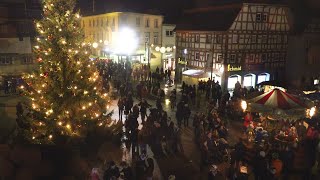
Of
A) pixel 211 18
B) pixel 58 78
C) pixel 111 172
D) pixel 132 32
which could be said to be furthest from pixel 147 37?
pixel 111 172

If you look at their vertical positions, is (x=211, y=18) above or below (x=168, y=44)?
above

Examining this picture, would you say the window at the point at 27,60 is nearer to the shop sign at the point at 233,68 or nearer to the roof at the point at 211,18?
the roof at the point at 211,18

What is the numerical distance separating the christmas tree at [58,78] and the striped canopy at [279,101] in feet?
27.5

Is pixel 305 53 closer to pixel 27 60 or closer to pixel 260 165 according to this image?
pixel 260 165

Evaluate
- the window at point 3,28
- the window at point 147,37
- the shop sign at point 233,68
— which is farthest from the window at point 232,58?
the window at point 3,28

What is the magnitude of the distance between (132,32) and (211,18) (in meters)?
13.9

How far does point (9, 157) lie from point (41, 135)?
9054 millimetres

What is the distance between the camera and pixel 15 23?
31297mm

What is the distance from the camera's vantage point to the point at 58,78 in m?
11.3

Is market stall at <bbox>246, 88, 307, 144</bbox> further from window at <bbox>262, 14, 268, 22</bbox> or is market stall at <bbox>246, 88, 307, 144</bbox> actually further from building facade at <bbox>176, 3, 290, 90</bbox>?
window at <bbox>262, 14, 268, 22</bbox>

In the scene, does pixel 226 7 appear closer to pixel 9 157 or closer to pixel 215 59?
pixel 215 59

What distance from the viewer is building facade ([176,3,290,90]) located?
2945 cm

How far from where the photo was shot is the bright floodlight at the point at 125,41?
4069 cm

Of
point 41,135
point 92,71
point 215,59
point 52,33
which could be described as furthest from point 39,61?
point 215,59
